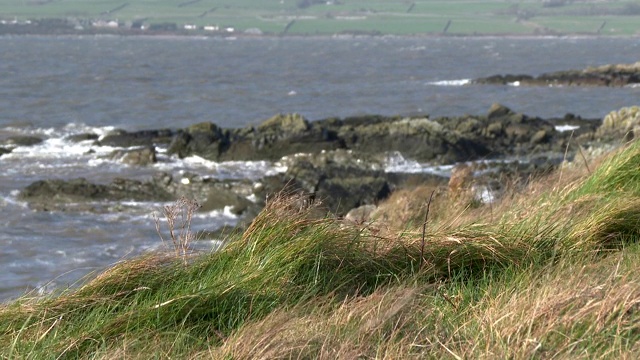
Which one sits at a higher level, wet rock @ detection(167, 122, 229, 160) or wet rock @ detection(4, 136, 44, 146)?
wet rock @ detection(167, 122, 229, 160)

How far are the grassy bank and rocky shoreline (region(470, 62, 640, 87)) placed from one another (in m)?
41.9

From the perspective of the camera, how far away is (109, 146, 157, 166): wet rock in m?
22.0

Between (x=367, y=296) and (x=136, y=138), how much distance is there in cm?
2219

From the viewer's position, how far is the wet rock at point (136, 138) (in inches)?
990

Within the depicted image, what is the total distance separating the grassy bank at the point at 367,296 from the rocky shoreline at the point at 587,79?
138 ft

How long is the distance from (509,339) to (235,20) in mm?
131312

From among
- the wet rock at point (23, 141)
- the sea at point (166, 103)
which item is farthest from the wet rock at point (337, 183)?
the wet rock at point (23, 141)

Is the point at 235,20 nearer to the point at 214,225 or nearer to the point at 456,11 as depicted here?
the point at 456,11

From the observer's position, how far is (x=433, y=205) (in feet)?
26.0

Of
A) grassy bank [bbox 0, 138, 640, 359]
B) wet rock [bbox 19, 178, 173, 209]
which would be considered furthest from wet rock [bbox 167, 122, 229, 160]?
grassy bank [bbox 0, 138, 640, 359]

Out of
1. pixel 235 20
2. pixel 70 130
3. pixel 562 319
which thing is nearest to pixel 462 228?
pixel 562 319

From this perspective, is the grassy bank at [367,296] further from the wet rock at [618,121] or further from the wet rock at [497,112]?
the wet rock at [497,112]

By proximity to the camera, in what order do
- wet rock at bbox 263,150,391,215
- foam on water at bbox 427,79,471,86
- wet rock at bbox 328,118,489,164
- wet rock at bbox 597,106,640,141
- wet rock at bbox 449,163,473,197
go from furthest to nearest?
foam on water at bbox 427,79,471,86 → wet rock at bbox 597,106,640,141 → wet rock at bbox 328,118,489,164 → wet rock at bbox 263,150,391,215 → wet rock at bbox 449,163,473,197

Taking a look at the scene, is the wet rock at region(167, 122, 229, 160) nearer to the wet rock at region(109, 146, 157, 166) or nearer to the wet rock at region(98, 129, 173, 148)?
the wet rock at region(109, 146, 157, 166)
